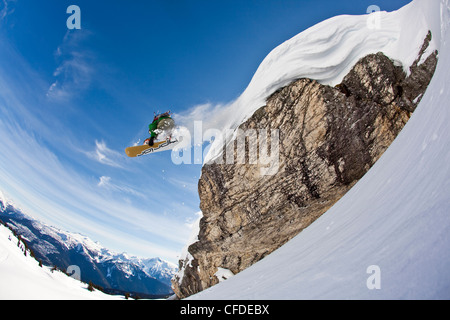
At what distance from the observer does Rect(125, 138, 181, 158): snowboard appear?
15.5m

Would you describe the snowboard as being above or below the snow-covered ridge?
below

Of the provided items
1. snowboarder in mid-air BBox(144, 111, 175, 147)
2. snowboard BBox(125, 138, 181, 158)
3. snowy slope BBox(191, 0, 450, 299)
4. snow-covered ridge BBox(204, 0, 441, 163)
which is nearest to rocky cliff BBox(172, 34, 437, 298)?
snow-covered ridge BBox(204, 0, 441, 163)

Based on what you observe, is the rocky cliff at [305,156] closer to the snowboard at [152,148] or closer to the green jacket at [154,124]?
the snowboard at [152,148]

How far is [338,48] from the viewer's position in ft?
39.4

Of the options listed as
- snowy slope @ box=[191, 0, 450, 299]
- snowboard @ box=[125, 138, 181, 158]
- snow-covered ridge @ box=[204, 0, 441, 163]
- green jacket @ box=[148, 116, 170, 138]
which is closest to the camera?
snowy slope @ box=[191, 0, 450, 299]

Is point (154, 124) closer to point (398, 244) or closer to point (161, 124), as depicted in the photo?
point (161, 124)

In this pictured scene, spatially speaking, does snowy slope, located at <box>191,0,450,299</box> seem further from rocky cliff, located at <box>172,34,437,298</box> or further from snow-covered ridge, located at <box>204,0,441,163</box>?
snow-covered ridge, located at <box>204,0,441,163</box>

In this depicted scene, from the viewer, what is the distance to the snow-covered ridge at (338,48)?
32.4ft

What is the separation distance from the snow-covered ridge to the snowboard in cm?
355

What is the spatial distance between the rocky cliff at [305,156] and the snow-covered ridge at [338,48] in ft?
1.46

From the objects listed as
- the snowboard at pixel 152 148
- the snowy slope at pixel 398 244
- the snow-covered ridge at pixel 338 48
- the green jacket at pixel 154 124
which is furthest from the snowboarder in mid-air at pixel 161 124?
the snowy slope at pixel 398 244

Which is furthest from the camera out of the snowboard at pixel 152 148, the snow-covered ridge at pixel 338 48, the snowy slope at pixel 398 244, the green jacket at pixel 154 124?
the snowboard at pixel 152 148

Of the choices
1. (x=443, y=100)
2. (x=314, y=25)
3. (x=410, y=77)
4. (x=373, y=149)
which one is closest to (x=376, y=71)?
(x=410, y=77)
